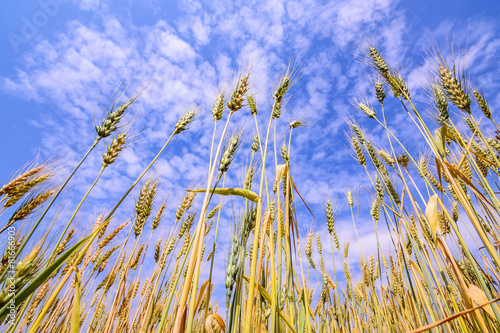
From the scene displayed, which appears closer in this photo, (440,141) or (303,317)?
(303,317)

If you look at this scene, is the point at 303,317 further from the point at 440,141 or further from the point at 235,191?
the point at 440,141

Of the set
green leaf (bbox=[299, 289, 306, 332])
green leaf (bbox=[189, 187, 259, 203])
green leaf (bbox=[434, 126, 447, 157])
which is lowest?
green leaf (bbox=[299, 289, 306, 332])

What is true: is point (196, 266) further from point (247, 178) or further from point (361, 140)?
point (361, 140)

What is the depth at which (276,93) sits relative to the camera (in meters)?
1.80

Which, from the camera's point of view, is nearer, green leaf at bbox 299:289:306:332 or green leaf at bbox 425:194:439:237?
green leaf at bbox 299:289:306:332

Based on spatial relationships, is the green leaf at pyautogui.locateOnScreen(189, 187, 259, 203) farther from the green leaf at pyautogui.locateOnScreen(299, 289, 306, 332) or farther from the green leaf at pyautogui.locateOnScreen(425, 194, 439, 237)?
the green leaf at pyautogui.locateOnScreen(425, 194, 439, 237)

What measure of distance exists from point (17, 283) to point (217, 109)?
117 cm

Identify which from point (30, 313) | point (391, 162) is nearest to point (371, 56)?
point (391, 162)

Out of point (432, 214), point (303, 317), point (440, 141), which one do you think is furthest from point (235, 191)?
point (440, 141)

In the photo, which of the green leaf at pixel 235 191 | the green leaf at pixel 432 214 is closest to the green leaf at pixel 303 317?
the green leaf at pixel 235 191

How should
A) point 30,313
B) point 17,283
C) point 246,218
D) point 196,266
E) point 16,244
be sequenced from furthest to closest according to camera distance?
point 30,313 < point 16,244 < point 246,218 < point 17,283 < point 196,266

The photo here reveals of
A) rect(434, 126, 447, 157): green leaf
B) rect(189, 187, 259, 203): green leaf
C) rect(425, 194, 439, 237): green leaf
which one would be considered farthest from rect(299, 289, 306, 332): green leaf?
rect(434, 126, 447, 157): green leaf

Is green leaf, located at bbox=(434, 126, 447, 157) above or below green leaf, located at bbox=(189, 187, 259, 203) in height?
above

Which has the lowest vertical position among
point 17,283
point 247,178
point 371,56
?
point 17,283
